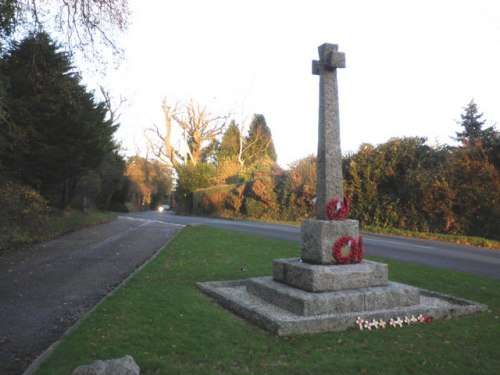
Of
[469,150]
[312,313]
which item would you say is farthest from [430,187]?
[312,313]

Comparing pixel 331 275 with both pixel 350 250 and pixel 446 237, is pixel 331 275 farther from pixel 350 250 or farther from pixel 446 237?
pixel 446 237

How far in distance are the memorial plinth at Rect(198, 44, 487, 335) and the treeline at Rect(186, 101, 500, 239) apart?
12.4m

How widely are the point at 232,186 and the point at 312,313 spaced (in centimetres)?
3036

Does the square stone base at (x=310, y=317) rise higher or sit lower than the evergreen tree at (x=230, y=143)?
lower

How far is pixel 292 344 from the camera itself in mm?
5223

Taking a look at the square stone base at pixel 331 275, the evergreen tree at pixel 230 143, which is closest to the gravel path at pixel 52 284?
the square stone base at pixel 331 275

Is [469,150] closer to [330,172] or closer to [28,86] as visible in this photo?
[330,172]

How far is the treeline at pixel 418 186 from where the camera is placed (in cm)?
1830

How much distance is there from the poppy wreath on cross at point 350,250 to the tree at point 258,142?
38.8 meters

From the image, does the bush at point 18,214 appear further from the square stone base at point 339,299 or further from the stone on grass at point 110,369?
the stone on grass at point 110,369

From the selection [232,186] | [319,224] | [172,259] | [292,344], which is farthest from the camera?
[232,186]

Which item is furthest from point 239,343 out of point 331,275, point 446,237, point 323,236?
point 446,237

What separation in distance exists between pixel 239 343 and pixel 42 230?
15.5 meters

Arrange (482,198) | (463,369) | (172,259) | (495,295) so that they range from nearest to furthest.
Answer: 1. (463,369)
2. (495,295)
3. (172,259)
4. (482,198)
